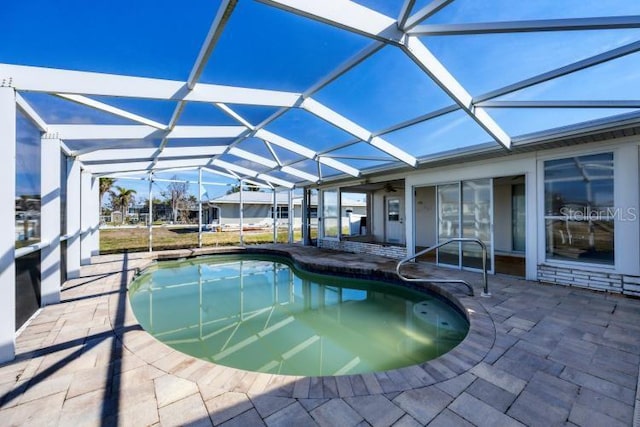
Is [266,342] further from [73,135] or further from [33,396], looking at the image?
[73,135]

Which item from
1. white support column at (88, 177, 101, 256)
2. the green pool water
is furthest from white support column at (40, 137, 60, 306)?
white support column at (88, 177, 101, 256)

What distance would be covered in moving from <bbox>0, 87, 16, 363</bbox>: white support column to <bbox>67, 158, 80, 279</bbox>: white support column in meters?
3.34

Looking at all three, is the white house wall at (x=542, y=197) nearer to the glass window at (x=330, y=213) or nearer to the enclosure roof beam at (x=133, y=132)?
the glass window at (x=330, y=213)

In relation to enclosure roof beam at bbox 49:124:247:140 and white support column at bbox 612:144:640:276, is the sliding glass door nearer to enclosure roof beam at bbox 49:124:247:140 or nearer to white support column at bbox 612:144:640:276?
white support column at bbox 612:144:640:276

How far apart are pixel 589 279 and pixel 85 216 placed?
36.4 feet

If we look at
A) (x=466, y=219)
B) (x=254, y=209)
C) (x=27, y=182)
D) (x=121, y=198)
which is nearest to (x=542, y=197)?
(x=466, y=219)

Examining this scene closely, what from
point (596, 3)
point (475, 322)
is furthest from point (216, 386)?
point (596, 3)

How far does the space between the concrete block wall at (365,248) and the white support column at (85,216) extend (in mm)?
7420

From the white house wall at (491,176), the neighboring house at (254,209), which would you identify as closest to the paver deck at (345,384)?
the white house wall at (491,176)

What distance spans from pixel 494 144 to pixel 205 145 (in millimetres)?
6724

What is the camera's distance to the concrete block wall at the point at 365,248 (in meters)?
8.40

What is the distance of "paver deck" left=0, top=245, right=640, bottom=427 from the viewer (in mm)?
1892

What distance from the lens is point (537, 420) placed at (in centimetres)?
185

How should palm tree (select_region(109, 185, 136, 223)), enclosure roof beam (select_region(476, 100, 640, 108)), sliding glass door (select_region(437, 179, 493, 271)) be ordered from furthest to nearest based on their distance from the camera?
palm tree (select_region(109, 185, 136, 223))
sliding glass door (select_region(437, 179, 493, 271))
enclosure roof beam (select_region(476, 100, 640, 108))
